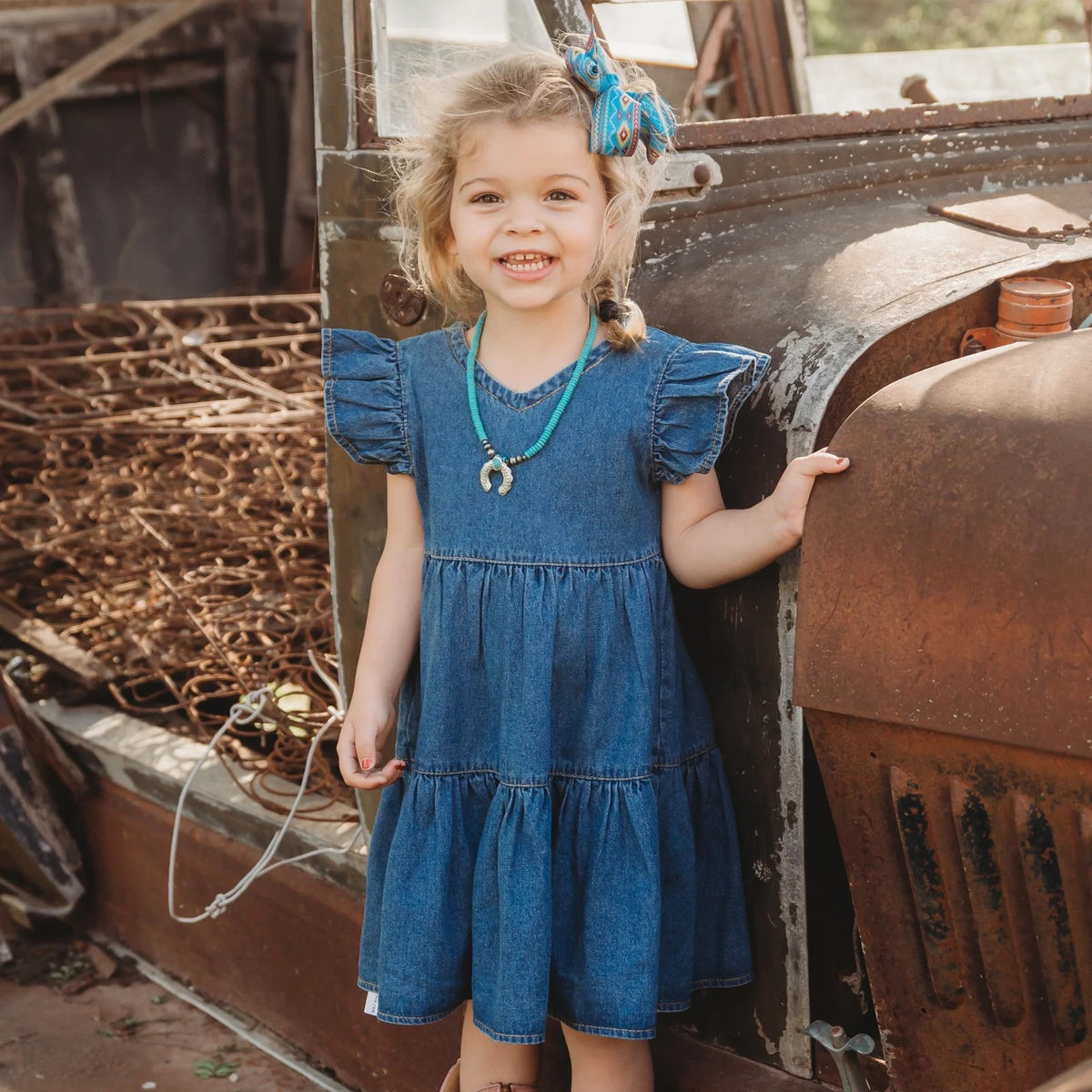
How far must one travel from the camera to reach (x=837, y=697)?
48.8 inches

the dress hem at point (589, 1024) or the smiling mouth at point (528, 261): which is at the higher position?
the smiling mouth at point (528, 261)

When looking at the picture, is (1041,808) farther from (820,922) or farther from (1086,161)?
(1086,161)

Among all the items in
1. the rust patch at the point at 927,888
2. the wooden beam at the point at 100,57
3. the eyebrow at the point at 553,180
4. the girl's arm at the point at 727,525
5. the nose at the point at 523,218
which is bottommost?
the rust patch at the point at 927,888

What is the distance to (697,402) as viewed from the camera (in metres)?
1.50

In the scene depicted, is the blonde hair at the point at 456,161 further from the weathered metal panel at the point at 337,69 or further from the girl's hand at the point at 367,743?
the girl's hand at the point at 367,743

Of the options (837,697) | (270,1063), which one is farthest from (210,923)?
(837,697)

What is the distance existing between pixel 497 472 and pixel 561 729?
0.29 m

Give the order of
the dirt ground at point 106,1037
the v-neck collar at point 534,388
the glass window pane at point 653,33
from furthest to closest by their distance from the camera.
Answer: the glass window pane at point 653,33, the dirt ground at point 106,1037, the v-neck collar at point 534,388

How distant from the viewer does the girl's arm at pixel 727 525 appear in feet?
4.42

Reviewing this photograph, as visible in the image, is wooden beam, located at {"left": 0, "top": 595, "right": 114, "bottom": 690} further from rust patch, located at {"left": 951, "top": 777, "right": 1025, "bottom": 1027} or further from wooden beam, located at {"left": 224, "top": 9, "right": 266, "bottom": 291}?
wooden beam, located at {"left": 224, "top": 9, "right": 266, "bottom": 291}

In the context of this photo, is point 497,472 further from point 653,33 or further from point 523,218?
point 653,33

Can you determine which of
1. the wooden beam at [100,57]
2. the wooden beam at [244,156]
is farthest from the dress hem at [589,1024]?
the wooden beam at [244,156]

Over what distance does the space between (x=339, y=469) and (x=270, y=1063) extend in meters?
1.04

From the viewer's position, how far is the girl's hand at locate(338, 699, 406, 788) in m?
1.65
